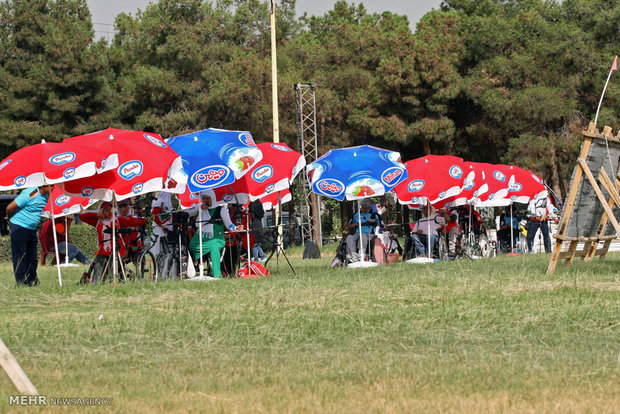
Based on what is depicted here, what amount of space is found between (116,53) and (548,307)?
4097 centimetres

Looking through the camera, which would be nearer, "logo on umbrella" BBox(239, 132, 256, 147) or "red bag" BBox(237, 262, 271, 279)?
"logo on umbrella" BBox(239, 132, 256, 147)

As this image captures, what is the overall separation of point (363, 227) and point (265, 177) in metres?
3.47

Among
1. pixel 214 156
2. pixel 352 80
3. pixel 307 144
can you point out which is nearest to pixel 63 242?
pixel 214 156

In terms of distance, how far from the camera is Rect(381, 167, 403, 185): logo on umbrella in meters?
18.5

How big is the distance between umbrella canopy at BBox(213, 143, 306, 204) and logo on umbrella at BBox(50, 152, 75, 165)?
3388 millimetres

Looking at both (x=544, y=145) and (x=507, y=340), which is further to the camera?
(x=544, y=145)

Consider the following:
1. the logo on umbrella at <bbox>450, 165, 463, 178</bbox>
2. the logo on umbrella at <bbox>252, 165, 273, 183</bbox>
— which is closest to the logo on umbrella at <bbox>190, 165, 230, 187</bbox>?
the logo on umbrella at <bbox>252, 165, 273, 183</bbox>

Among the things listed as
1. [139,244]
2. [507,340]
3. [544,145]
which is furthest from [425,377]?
[544,145]

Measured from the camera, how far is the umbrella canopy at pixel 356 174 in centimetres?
1819

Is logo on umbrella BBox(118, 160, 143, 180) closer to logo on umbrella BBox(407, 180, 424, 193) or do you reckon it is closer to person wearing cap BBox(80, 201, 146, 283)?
person wearing cap BBox(80, 201, 146, 283)

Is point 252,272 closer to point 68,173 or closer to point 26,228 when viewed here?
point 26,228

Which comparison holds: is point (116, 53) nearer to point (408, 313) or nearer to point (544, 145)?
point (544, 145)

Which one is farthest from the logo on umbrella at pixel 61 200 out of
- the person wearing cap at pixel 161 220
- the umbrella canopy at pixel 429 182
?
the umbrella canopy at pixel 429 182

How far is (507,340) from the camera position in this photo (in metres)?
7.52
